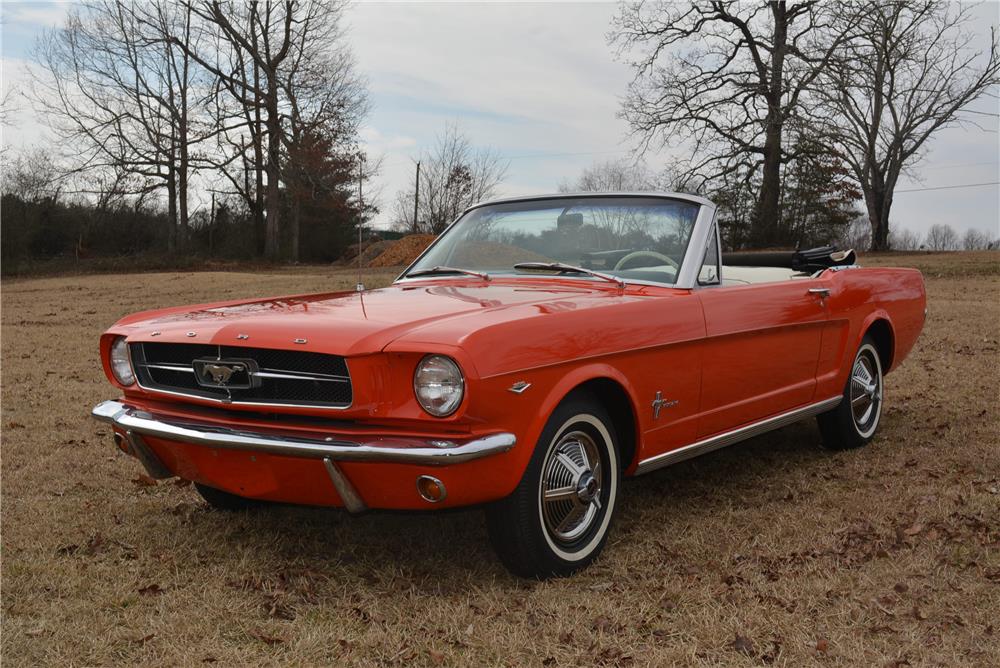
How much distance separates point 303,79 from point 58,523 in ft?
107

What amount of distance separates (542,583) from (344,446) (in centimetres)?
92

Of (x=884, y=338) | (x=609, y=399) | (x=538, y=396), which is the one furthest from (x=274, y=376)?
(x=884, y=338)

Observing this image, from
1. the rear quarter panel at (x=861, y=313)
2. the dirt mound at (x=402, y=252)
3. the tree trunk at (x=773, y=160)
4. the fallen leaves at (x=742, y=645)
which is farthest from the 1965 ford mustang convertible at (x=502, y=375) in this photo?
the dirt mound at (x=402, y=252)

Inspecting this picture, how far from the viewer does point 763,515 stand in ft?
13.5

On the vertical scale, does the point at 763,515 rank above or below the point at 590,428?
below

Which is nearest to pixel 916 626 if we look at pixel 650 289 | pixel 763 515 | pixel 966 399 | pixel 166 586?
pixel 763 515

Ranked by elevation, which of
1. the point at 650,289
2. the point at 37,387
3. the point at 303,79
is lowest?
the point at 37,387

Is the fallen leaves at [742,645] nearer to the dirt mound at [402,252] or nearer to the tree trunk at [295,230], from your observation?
the dirt mound at [402,252]

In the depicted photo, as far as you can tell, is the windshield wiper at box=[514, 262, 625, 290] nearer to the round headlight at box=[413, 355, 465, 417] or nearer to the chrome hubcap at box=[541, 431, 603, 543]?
the chrome hubcap at box=[541, 431, 603, 543]

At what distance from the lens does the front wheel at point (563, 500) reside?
3.13 meters

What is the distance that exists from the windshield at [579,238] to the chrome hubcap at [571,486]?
1010 mm

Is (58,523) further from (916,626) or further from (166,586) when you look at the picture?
(916,626)

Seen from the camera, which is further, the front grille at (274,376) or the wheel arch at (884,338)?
the wheel arch at (884,338)

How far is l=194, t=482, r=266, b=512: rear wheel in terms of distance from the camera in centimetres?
416
